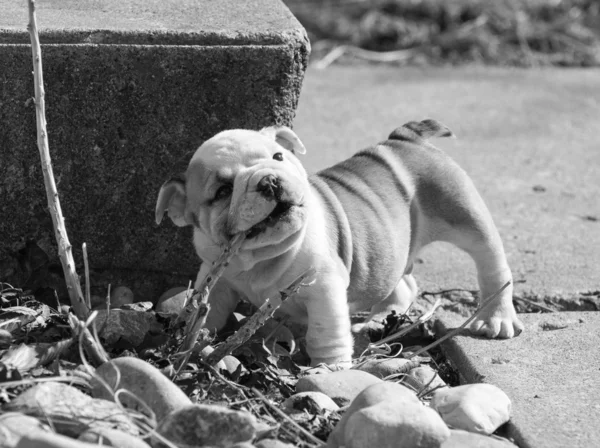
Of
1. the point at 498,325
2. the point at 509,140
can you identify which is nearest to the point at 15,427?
the point at 498,325

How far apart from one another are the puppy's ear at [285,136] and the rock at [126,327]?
2.46ft

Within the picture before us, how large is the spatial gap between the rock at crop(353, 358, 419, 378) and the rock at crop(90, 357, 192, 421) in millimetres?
834

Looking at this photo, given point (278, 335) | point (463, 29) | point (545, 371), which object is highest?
point (545, 371)

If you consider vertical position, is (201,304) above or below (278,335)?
above

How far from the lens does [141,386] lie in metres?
2.63

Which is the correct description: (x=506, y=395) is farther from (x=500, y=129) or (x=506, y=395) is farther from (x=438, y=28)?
(x=438, y=28)

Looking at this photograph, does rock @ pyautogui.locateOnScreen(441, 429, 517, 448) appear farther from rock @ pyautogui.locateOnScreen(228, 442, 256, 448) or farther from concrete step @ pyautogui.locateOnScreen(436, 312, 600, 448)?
rock @ pyautogui.locateOnScreen(228, 442, 256, 448)

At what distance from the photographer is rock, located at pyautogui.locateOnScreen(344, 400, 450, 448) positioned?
2.54 meters

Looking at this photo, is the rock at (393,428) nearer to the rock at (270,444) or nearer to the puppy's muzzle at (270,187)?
the rock at (270,444)

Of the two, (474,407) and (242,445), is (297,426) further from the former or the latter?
(474,407)

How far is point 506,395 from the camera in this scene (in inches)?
120

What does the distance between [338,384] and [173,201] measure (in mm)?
856

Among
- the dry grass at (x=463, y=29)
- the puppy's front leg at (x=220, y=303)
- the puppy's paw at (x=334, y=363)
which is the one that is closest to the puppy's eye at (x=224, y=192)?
the puppy's front leg at (x=220, y=303)

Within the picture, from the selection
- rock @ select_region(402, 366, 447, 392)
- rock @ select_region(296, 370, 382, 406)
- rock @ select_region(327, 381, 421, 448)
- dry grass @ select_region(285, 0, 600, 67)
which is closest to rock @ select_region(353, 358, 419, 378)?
rock @ select_region(402, 366, 447, 392)
